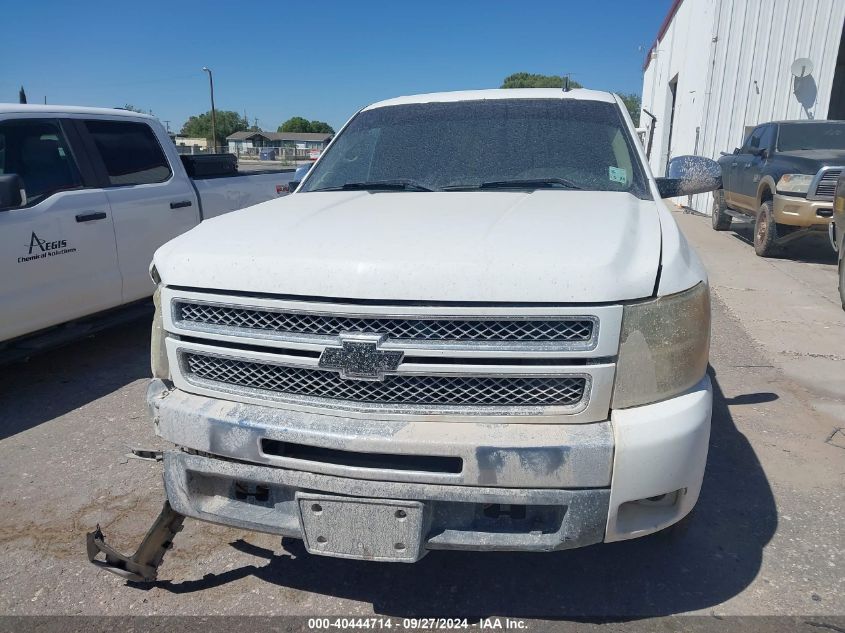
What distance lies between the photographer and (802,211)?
29.8 ft

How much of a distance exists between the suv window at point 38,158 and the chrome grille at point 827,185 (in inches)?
349

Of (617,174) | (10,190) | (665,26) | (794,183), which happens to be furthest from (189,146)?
(617,174)

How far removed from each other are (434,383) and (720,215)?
41.2 ft

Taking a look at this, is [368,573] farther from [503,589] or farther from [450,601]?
[503,589]

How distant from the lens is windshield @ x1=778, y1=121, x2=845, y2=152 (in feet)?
33.2

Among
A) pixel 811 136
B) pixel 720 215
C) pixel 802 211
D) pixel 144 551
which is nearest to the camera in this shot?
pixel 144 551

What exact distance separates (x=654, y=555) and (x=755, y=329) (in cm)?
417

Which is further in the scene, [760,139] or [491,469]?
[760,139]

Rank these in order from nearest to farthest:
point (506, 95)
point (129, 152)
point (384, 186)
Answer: point (384, 186)
point (506, 95)
point (129, 152)

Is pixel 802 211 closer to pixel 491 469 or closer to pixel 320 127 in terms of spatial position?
pixel 491 469

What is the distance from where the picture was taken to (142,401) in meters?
4.57

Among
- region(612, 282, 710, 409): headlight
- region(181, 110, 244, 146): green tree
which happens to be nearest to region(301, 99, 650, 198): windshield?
region(612, 282, 710, 409): headlight

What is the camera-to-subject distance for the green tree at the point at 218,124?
102750 mm

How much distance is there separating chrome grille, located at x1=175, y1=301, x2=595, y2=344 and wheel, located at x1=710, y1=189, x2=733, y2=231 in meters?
12.0
